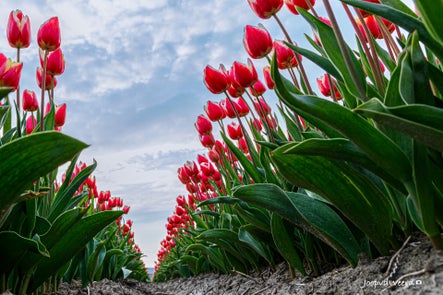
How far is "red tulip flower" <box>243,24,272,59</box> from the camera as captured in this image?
2.32 meters

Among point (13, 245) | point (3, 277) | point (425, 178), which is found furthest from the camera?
point (3, 277)

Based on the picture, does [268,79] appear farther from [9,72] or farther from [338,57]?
[9,72]

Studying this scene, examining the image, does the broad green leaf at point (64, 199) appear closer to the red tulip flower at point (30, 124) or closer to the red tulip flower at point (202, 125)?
the red tulip flower at point (30, 124)

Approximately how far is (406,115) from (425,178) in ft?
0.73

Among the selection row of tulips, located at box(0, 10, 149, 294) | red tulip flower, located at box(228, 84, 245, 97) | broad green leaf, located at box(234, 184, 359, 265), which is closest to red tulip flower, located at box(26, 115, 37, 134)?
row of tulips, located at box(0, 10, 149, 294)

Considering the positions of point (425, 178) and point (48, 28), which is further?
point (48, 28)

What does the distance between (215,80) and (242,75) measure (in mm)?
226

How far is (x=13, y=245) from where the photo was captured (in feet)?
4.91

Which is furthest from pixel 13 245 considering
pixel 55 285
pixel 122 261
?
pixel 122 261

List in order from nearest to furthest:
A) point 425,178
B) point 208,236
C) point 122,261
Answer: point 425,178 → point 208,236 → point 122,261

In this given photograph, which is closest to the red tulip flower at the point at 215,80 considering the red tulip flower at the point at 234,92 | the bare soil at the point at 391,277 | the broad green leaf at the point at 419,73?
the red tulip flower at the point at 234,92

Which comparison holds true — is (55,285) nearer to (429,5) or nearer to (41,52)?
(41,52)

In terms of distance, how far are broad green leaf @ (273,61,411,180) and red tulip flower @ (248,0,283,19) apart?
1.18 metres

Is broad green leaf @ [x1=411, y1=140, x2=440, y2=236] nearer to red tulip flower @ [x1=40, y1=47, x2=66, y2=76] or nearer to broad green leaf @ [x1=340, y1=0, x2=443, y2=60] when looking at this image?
broad green leaf @ [x1=340, y1=0, x2=443, y2=60]
